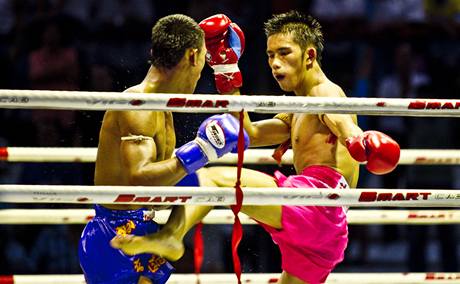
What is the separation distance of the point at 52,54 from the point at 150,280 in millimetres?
2453

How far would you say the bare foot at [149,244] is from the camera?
2547 mm

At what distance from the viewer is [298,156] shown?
122 inches

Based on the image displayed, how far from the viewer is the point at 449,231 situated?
4859 millimetres

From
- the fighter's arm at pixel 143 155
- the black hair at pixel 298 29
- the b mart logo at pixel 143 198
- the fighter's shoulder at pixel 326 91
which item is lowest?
the b mart logo at pixel 143 198

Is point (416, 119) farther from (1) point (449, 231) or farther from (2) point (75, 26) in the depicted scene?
(2) point (75, 26)

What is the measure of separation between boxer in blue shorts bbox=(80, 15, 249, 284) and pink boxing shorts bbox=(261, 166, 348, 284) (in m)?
0.43

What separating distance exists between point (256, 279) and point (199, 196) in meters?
1.01

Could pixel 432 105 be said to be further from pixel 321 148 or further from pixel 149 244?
pixel 149 244

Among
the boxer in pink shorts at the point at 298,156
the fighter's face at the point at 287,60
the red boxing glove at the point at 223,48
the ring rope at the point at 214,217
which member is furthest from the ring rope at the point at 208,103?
the ring rope at the point at 214,217

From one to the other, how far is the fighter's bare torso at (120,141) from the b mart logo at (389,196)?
2.11ft

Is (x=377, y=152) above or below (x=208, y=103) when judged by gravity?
below

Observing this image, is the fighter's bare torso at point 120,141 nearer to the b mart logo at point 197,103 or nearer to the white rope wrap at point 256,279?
the b mart logo at point 197,103

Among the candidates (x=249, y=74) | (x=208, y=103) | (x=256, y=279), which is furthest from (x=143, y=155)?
(x=249, y=74)

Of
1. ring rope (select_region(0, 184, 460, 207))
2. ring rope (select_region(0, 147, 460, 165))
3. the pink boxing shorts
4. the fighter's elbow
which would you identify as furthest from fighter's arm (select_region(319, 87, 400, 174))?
ring rope (select_region(0, 147, 460, 165))
